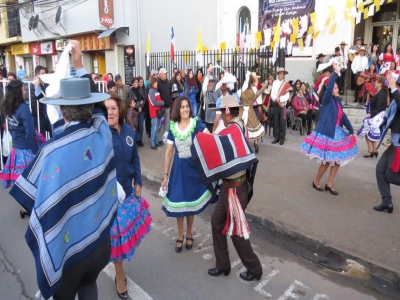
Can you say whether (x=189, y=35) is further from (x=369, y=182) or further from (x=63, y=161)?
(x=63, y=161)

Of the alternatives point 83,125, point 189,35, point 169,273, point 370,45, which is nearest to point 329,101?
point 169,273

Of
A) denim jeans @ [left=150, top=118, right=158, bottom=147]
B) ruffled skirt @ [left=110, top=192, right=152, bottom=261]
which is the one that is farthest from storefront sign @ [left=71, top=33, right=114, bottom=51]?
ruffled skirt @ [left=110, top=192, right=152, bottom=261]

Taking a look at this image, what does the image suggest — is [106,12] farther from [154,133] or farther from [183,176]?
[183,176]

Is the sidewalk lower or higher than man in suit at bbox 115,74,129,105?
lower

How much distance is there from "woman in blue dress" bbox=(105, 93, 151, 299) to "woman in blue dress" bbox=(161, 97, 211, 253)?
752 millimetres

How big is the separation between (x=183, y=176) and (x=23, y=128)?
2654 mm

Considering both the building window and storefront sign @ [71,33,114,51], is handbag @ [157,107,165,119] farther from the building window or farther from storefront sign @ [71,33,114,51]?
storefront sign @ [71,33,114,51]

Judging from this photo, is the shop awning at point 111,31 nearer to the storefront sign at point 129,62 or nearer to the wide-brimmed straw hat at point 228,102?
the storefront sign at point 129,62

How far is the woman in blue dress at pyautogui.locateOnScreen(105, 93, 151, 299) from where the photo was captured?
3.21 m

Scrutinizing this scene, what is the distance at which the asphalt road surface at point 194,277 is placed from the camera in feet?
11.4

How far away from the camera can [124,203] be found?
3328mm

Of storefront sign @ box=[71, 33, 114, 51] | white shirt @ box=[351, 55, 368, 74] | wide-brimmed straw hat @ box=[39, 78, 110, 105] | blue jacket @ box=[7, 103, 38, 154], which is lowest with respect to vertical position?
blue jacket @ box=[7, 103, 38, 154]

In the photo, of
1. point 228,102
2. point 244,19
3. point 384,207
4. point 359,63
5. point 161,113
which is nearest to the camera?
point 228,102

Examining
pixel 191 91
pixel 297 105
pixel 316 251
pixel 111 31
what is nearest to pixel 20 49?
pixel 111 31
